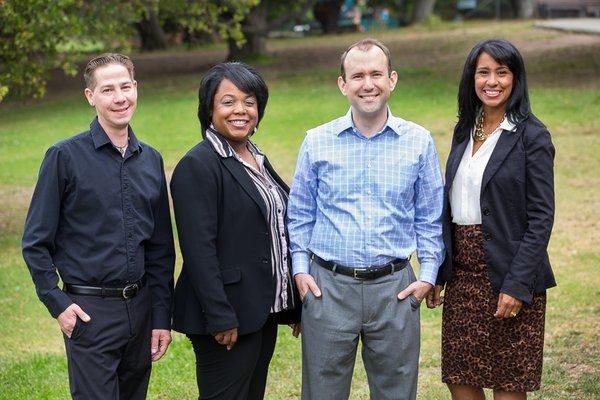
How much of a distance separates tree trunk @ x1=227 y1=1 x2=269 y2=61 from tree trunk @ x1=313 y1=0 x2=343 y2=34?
48.4 feet

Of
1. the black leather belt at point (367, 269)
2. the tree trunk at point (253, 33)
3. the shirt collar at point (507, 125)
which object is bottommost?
the tree trunk at point (253, 33)

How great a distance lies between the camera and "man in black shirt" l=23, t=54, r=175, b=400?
14.5 feet

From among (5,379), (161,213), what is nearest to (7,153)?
(5,379)

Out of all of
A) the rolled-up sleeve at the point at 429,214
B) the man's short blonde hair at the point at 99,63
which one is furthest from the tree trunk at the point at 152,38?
the rolled-up sleeve at the point at 429,214

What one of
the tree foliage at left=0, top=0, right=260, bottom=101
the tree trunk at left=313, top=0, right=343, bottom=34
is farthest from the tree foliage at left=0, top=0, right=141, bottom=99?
the tree trunk at left=313, top=0, right=343, bottom=34

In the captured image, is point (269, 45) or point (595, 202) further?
point (269, 45)

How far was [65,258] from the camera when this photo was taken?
4484mm

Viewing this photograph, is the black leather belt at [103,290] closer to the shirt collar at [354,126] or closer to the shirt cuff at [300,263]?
the shirt cuff at [300,263]

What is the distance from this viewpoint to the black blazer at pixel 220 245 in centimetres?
448

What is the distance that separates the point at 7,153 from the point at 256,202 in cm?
1612

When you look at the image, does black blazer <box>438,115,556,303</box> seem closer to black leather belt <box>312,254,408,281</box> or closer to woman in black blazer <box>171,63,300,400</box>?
black leather belt <box>312,254,408,281</box>

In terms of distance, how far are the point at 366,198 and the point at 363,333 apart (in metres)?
0.61

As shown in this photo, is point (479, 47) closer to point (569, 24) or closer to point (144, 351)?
point (144, 351)

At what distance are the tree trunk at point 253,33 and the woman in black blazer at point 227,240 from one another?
81.4ft
